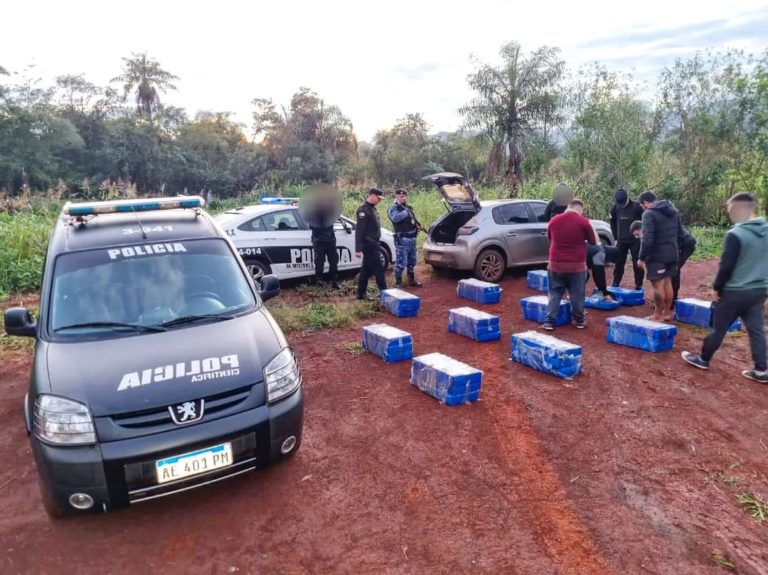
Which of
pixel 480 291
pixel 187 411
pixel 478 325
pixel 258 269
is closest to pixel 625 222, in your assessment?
pixel 480 291

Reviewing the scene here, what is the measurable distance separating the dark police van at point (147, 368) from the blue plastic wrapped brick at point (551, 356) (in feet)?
9.49

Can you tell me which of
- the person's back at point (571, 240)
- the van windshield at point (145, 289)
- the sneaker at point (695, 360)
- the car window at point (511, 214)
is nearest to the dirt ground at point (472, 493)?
the sneaker at point (695, 360)

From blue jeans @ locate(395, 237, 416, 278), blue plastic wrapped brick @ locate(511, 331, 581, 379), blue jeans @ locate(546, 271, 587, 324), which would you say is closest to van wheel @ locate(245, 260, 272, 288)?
blue jeans @ locate(395, 237, 416, 278)

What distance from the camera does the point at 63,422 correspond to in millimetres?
2926

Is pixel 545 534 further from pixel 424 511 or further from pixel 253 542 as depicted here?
pixel 253 542

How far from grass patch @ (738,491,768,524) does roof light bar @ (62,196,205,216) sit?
461cm

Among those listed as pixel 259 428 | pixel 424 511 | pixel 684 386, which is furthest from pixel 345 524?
pixel 684 386

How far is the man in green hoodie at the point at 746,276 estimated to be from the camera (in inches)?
195

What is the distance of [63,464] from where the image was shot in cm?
287

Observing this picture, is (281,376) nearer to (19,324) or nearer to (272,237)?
(19,324)

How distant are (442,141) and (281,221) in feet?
84.5

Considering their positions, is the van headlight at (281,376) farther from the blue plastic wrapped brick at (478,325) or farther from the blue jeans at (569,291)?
the blue jeans at (569,291)

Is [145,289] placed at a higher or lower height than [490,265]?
higher

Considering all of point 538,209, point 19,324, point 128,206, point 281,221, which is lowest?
point 19,324
